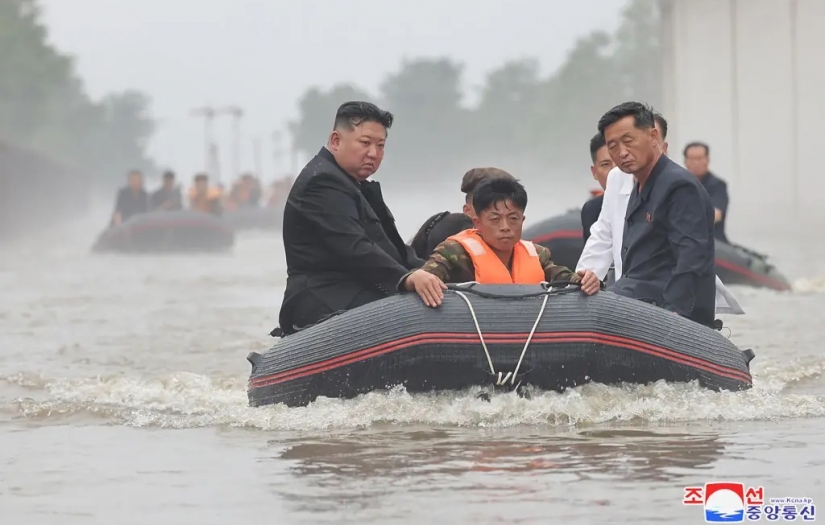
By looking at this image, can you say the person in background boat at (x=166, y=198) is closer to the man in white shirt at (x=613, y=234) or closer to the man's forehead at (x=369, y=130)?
the man in white shirt at (x=613, y=234)

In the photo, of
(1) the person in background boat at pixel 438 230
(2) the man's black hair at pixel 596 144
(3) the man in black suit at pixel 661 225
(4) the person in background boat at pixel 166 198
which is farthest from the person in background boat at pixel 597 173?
(4) the person in background boat at pixel 166 198

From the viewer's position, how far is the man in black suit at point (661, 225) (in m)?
7.75

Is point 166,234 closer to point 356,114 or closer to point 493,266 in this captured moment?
point 356,114

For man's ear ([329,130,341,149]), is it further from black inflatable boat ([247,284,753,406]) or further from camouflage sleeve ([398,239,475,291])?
black inflatable boat ([247,284,753,406])

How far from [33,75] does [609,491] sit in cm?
6771

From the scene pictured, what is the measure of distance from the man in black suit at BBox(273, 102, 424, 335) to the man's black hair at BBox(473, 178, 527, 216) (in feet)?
1.96

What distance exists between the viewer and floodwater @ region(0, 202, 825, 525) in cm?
538

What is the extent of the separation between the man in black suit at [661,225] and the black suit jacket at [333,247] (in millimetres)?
1144

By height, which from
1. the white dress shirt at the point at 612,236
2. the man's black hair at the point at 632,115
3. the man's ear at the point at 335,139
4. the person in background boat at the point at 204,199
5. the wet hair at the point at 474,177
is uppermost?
the person in background boat at the point at 204,199

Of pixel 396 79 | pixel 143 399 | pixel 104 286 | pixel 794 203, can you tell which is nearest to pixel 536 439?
pixel 143 399

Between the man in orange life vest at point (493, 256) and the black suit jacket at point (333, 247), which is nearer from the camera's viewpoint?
the man in orange life vest at point (493, 256)

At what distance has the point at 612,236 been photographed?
8.69 metres

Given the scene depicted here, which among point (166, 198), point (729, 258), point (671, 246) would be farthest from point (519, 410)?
point (166, 198)

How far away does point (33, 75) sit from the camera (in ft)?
231
